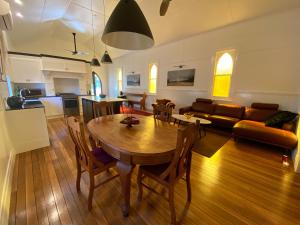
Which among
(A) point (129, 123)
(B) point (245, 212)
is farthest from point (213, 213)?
(A) point (129, 123)

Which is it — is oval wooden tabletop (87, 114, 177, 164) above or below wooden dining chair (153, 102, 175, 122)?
below

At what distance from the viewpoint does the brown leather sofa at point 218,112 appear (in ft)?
12.0

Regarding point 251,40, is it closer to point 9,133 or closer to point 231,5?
point 231,5

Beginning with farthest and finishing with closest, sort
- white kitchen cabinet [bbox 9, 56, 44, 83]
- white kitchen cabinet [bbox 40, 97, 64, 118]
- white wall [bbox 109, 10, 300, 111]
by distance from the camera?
1. white kitchen cabinet [bbox 40, 97, 64, 118]
2. white kitchen cabinet [bbox 9, 56, 44, 83]
3. white wall [bbox 109, 10, 300, 111]

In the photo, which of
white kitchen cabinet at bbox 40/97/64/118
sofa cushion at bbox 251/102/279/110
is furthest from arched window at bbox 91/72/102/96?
sofa cushion at bbox 251/102/279/110

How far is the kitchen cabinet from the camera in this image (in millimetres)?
5294

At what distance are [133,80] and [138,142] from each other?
6628 millimetres

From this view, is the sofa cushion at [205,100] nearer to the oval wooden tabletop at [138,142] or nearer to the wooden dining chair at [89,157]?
the oval wooden tabletop at [138,142]

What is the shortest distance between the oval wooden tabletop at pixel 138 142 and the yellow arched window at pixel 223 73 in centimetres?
354

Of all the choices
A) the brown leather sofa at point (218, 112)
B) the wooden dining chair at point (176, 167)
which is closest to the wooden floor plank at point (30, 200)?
the wooden dining chair at point (176, 167)

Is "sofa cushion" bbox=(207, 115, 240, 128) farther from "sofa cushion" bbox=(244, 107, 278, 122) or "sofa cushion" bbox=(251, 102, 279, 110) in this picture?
"sofa cushion" bbox=(251, 102, 279, 110)

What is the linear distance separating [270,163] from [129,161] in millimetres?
2725

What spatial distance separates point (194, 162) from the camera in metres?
2.42

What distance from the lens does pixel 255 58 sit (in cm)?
362
